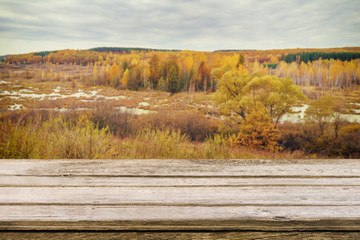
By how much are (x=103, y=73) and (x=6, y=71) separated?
1470 mm

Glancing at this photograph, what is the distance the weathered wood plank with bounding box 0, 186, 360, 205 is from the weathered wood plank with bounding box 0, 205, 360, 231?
6 centimetres

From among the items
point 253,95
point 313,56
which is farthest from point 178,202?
point 313,56

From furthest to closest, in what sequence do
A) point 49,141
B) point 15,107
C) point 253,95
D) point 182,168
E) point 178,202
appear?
point 253,95 < point 15,107 < point 49,141 < point 182,168 < point 178,202

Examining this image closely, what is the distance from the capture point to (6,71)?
406 cm

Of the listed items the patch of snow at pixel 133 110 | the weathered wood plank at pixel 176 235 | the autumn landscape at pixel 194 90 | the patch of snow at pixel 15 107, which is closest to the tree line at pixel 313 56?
the autumn landscape at pixel 194 90

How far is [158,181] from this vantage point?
1.66 metres

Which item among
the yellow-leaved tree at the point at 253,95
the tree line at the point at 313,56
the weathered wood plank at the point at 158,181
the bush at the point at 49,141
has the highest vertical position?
the tree line at the point at 313,56

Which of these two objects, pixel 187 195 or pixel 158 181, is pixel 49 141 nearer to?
pixel 158 181

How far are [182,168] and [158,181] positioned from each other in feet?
1.08

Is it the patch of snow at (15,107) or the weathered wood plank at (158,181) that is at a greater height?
the patch of snow at (15,107)

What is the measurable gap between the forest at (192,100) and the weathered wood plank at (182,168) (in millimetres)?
1544

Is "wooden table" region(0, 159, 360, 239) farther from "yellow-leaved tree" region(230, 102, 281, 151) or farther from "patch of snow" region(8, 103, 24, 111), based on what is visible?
"patch of snow" region(8, 103, 24, 111)

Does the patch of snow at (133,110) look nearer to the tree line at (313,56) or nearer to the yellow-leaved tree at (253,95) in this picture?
the yellow-leaved tree at (253,95)

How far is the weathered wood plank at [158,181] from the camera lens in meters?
1.58
